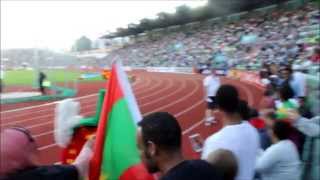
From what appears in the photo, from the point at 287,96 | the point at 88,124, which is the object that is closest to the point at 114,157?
the point at 88,124

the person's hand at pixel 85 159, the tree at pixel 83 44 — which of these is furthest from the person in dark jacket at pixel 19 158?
the tree at pixel 83 44

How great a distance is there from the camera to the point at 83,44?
10781 cm

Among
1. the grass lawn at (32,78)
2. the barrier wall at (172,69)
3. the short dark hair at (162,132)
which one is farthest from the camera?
the barrier wall at (172,69)

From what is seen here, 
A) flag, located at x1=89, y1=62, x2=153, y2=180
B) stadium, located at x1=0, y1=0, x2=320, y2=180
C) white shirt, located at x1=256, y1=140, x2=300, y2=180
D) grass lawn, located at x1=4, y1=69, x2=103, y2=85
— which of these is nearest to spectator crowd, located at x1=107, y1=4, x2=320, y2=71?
stadium, located at x1=0, y1=0, x2=320, y2=180

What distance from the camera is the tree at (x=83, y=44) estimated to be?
107438 millimetres

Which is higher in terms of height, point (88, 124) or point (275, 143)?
point (88, 124)

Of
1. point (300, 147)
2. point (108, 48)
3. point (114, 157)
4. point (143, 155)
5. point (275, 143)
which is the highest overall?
point (143, 155)

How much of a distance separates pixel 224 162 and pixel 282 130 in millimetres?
1258

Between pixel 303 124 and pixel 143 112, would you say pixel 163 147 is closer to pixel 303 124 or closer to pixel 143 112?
pixel 303 124

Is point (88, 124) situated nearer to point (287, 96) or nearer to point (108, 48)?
point (287, 96)

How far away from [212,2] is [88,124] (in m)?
43.6

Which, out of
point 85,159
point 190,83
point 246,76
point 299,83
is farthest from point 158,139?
point 246,76

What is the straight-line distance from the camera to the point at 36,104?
Answer: 20.3m

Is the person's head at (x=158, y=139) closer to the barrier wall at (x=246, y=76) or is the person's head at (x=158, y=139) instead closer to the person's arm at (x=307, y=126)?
the person's arm at (x=307, y=126)
